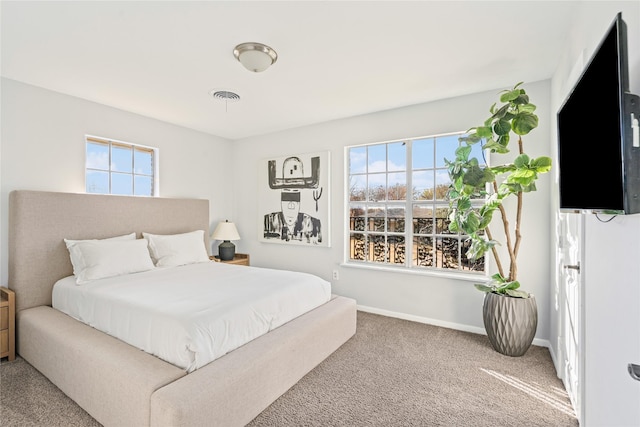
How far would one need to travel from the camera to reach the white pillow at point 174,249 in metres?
3.41

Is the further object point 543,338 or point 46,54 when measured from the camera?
point 543,338

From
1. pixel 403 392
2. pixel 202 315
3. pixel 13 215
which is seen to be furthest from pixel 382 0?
pixel 13 215

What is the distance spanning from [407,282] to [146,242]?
2.98 metres

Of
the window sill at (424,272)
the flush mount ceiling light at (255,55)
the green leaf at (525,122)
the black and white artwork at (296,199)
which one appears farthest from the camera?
the black and white artwork at (296,199)

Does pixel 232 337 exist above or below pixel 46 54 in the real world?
below

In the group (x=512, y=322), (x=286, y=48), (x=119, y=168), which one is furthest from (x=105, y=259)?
(x=512, y=322)

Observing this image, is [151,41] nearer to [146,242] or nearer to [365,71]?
[365,71]

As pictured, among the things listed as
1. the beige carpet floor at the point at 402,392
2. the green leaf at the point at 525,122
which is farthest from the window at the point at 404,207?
the beige carpet floor at the point at 402,392

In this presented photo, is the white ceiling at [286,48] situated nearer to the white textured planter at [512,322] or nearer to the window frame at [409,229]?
the window frame at [409,229]

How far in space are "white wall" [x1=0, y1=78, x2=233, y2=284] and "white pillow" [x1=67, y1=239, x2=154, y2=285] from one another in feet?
2.07

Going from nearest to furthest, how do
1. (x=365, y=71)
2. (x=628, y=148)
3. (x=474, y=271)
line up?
(x=628, y=148) < (x=365, y=71) < (x=474, y=271)

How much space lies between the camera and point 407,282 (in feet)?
11.4

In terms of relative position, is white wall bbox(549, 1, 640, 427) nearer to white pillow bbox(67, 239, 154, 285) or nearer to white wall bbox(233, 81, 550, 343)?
white wall bbox(233, 81, 550, 343)

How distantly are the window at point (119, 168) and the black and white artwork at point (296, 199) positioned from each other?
5.00 ft
